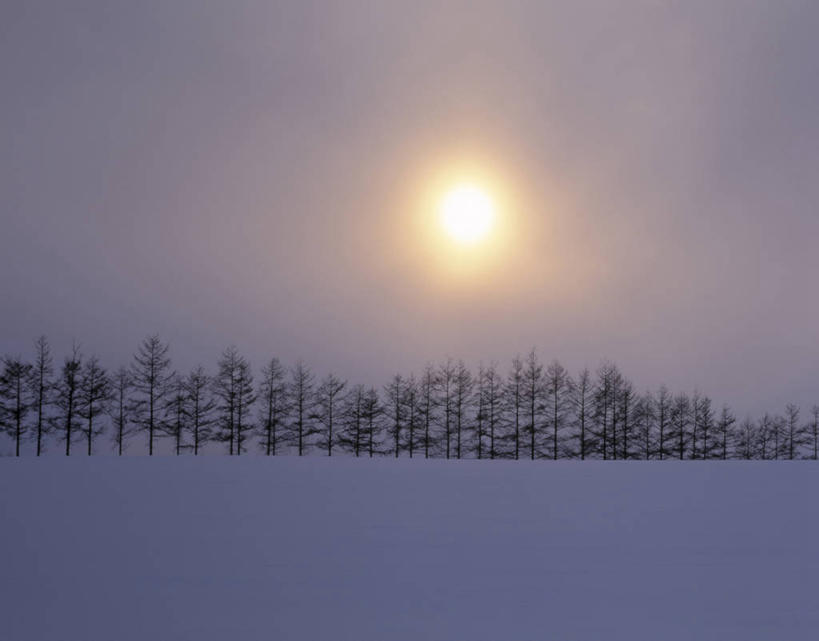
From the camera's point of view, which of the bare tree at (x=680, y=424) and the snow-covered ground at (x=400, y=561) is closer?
the snow-covered ground at (x=400, y=561)

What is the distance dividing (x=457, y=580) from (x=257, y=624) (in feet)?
8.65

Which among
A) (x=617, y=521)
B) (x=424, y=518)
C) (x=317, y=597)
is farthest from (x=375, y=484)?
(x=317, y=597)

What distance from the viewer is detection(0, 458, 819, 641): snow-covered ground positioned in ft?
20.2

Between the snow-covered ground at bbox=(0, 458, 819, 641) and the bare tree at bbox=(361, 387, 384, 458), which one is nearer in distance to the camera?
the snow-covered ground at bbox=(0, 458, 819, 641)

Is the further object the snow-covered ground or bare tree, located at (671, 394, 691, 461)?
bare tree, located at (671, 394, 691, 461)

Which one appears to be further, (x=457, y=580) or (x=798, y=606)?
(x=457, y=580)

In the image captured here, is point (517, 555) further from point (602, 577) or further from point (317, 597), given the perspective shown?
point (317, 597)

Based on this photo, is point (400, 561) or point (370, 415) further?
point (370, 415)

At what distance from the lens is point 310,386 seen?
160 feet

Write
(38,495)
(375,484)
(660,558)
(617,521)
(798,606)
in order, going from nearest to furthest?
1. (798,606)
2. (660,558)
3. (617,521)
4. (38,495)
5. (375,484)

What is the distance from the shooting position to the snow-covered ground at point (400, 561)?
20.2 feet

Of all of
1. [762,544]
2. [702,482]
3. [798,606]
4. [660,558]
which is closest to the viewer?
[798,606]

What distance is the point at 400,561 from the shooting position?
8.33 meters

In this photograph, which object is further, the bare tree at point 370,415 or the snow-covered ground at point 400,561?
the bare tree at point 370,415
